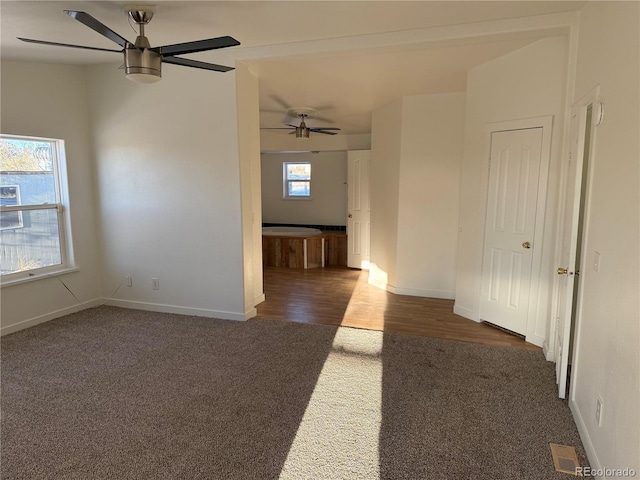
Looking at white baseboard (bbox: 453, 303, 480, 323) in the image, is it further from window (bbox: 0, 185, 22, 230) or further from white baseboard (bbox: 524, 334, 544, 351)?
window (bbox: 0, 185, 22, 230)

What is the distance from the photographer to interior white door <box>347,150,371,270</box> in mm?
6586

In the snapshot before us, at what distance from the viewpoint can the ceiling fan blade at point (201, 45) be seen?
2236 millimetres

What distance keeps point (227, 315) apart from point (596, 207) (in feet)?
10.9

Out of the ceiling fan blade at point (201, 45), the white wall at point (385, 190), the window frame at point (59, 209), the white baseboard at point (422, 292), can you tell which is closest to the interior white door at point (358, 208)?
the white wall at point (385, 190)

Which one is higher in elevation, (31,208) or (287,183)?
(287,183)

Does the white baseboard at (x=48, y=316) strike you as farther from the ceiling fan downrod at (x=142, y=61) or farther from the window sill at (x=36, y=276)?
the ceiling fan downrod at (x=142, y=61)

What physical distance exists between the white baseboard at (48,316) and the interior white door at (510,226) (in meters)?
4.39

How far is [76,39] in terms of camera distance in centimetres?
322

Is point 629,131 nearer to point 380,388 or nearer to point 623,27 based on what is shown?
point 623,27

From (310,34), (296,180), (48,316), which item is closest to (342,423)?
(310,34)

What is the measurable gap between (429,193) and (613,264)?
3.14m

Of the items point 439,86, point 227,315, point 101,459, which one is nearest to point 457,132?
point 439,86

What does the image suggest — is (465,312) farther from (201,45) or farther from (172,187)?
(201,45)

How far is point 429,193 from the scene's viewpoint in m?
4.90
